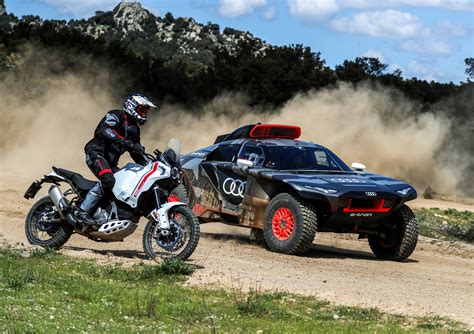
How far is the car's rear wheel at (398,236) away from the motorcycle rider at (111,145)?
14.3 feet

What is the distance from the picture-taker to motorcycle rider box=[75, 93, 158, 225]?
1270cm

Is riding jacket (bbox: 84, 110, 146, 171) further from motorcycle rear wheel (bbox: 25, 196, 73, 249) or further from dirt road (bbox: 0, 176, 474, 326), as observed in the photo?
dirt road (bbox: 0, 176, 474, 326)

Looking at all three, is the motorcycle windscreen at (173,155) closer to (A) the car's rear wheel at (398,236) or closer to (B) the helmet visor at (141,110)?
(B) the helmet visor at (141,110)

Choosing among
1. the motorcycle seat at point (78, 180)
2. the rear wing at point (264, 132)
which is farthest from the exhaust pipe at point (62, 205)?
the rear wing at point (264, 132)

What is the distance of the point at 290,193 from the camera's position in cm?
1469

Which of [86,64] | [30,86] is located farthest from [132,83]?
[30,86]

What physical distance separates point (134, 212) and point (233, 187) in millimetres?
3074

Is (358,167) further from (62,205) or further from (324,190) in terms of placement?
(62,205)

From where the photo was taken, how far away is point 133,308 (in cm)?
933

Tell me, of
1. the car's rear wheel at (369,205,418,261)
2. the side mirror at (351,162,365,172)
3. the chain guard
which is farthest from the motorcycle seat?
the car's rear wheel at (369,205,418,261)

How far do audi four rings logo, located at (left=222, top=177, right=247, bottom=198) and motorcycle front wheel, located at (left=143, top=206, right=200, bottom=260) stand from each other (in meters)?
3.09

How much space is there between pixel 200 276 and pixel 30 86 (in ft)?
83.7

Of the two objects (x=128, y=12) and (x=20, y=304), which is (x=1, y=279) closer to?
(x=20, y=304)

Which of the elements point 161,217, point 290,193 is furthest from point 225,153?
point 161,217
